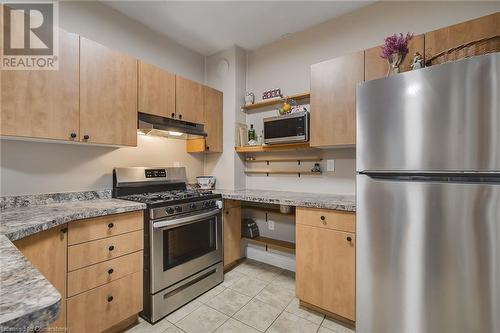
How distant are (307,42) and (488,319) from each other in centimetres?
274

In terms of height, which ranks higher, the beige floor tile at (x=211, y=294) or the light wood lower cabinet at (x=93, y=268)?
the light wood lower cabinet at (x=93, y=268)

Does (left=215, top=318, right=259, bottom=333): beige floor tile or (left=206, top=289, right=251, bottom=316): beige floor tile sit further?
(left=206, top=289, right=251, bottom=316): beige floor tile

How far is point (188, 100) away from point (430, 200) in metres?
2.37

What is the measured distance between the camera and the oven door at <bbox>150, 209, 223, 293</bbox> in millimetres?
1837

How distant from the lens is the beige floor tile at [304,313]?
186cm

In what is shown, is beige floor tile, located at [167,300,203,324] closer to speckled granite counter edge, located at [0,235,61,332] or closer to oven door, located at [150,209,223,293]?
oven door, located at [150,209,223,293]

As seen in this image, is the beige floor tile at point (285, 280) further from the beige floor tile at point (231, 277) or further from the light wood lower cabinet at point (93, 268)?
the light wood lower cabinet at point (93, 268)


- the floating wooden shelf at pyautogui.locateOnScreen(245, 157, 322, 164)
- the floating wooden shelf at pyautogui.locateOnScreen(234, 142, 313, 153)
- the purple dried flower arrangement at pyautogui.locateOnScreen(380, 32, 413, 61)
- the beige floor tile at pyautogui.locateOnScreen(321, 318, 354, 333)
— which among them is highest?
the purple dried flower arrangement at pyautogui.locateOnScreen(380, 32, 413, 61)

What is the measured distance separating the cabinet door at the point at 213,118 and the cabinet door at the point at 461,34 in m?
2.17

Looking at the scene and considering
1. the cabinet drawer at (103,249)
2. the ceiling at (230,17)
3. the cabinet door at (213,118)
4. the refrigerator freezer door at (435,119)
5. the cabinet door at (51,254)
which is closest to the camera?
the refrigerator freezer door at (435,119)

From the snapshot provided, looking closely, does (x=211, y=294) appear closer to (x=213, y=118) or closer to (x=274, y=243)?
(x=274, y=243)

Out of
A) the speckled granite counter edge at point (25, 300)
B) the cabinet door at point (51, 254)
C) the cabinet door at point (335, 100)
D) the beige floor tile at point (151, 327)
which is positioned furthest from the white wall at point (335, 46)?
the speckled granite counter edge at point (25, 300)

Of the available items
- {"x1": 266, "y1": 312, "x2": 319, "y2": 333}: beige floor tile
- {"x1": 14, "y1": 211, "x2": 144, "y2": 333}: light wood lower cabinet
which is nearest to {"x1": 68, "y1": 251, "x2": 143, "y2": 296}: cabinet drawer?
{"x1": 14, "y1": 211, "x2": 144, "y2": 333}: light wood lower cabinet

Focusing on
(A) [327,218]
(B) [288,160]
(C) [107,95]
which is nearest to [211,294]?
(A) [327,218]
